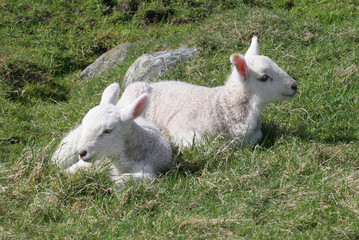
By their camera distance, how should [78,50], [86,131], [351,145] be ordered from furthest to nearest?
[78,50] < [351,145] < [86,131]

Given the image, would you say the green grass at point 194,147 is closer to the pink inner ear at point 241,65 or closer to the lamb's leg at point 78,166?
the lamb's leg at point 78,166

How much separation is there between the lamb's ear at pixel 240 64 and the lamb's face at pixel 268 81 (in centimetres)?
9

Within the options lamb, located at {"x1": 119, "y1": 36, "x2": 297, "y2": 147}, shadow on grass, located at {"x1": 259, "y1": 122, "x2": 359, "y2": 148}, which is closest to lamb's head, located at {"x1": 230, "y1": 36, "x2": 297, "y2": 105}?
lamb, located at {"x1": 119, "y1": 36, "x2": 297, "y2": 147}

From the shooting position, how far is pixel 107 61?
9.70 meters

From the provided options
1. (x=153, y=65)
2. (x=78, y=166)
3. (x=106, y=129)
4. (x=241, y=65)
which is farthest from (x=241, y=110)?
(x=153, y=65)

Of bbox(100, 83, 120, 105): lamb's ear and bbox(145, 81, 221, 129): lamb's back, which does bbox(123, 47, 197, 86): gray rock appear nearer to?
bbox(145, 81, 221, 129): lamb's back

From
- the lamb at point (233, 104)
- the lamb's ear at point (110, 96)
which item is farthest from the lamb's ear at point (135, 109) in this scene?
the lamb at point (233, 104)

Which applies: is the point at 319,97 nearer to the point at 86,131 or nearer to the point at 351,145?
the point at 351,145

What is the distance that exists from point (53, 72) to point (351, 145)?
5726 mm

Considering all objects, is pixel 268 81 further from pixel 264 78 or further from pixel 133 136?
pixel 133 136

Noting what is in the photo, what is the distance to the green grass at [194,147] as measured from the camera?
172 inches

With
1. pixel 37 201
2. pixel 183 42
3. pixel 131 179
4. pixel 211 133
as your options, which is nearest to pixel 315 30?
pixel 183 42

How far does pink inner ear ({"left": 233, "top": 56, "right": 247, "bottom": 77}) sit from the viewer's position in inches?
230

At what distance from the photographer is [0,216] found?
14.8 ft
